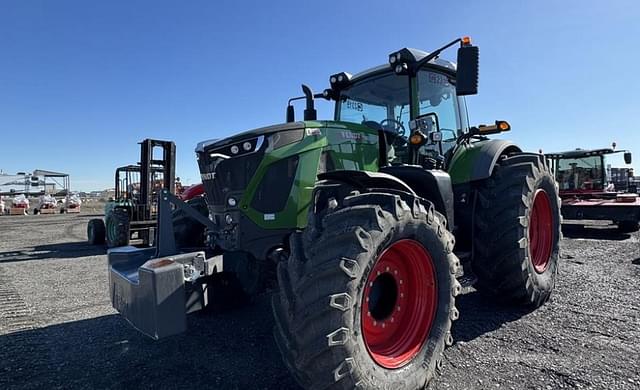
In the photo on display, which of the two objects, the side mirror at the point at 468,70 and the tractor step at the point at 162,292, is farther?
the side mirror at the point at 468,70

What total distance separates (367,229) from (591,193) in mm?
12894

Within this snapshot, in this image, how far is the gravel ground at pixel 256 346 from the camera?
2.98 m

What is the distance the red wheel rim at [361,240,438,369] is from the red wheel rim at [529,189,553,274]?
2.49 meters

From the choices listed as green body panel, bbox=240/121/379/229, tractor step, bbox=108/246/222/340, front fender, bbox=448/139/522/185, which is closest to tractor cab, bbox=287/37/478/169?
front fender, bbox=448/139/522/185

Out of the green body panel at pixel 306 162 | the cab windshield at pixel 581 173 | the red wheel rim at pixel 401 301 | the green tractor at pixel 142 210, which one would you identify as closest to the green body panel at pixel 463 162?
the green body panel at pixel 306 162

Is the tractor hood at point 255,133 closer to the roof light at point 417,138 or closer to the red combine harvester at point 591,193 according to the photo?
the roof light at point 417,138

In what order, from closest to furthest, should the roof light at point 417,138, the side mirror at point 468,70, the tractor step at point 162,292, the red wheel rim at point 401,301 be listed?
1. the tractor step at point 162,292
2. the red wheel rim at point 401,301
3. the side mirror at point 468,70
4. the roof light at point 417,138

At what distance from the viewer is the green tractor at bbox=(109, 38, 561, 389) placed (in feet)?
7.98

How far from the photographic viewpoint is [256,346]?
3592 millimetres

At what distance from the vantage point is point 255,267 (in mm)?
3604

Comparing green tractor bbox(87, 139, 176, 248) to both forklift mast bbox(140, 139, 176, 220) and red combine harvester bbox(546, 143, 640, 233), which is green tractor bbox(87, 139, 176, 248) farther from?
red combine harvester bbox(546, 143, 640, 233)

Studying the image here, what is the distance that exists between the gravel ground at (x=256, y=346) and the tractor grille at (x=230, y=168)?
130cm

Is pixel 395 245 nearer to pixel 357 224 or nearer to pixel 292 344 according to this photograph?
pixel 357 224

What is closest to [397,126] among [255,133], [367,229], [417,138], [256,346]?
[417,138]
